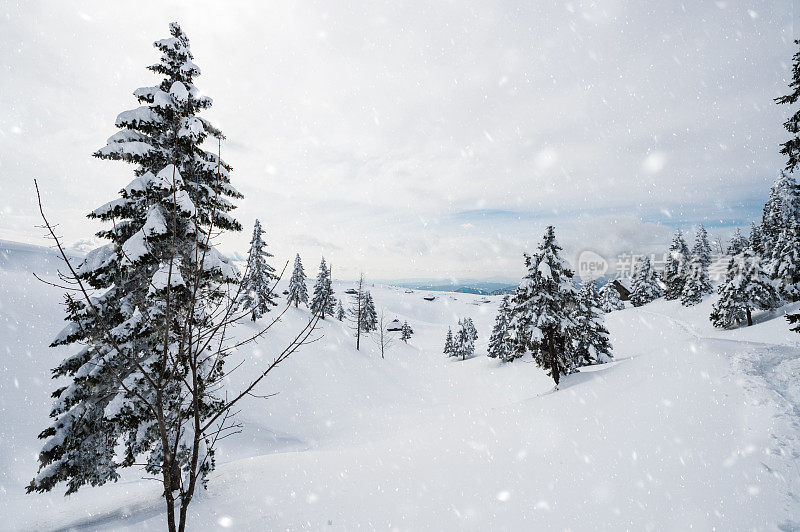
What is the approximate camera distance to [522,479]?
8.81 meters

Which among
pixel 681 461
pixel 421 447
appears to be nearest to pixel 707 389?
pixel 681 461

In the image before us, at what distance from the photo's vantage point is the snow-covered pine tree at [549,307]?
1992 centimetres

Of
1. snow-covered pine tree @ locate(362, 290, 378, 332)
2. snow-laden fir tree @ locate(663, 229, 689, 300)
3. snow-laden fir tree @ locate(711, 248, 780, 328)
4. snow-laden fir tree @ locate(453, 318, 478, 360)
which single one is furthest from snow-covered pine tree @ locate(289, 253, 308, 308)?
snow-laden fir tree @ locate(663, 229, 689, 300)

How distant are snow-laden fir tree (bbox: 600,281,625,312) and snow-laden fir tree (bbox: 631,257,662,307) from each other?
3125 millimetres

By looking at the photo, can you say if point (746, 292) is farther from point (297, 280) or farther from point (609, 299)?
point (297, 280)

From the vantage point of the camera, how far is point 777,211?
3953 centimetres

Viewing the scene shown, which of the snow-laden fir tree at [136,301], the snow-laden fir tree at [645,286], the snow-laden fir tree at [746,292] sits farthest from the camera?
the snow-laden fir tree at [645,286]

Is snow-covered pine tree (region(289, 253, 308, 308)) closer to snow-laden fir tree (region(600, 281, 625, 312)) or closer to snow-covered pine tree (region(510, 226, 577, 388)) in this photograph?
snow-covered pine tree (region(510, 226, 577, 388))

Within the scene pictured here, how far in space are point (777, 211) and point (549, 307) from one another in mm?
41202

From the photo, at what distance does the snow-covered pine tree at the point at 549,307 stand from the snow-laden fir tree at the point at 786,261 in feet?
79.6

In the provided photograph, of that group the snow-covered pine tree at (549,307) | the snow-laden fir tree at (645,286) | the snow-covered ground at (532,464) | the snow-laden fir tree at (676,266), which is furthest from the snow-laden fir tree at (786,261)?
the snow-laden fir tree at (645,286)

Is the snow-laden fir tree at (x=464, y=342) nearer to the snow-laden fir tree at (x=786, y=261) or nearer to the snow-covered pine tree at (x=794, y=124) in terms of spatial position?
the snow-laden fir tree at (x=786, y=261)

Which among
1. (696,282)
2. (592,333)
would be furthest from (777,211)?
(592,333)

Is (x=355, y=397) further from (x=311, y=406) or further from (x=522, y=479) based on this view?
(x=522, y=479)
